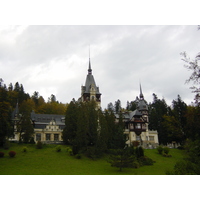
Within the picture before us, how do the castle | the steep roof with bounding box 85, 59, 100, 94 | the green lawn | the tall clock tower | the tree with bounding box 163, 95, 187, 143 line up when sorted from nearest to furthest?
the green lawn → the castle → the tree with bounding box 163, 95, 187, 143 → the tall clock tower → the steep roof with bounding box 85, 59, 100, 94

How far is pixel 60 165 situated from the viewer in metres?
30.0

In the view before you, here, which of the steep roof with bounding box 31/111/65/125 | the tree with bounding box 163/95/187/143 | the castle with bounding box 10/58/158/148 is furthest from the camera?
the tree with bounding box 163/95/187/143

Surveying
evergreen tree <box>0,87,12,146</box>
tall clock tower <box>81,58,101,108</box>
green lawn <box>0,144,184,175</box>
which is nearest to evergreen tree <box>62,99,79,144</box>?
green lawn <box>0,144,184,175</box>

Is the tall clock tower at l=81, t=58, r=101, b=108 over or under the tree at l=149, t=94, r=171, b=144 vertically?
over

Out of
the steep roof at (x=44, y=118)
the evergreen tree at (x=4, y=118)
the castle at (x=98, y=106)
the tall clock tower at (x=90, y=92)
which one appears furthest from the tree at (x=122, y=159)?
the tall clock tower at (x=90, y=92)

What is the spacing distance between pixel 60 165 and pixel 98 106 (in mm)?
38599

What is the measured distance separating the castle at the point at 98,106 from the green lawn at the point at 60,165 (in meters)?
13.9

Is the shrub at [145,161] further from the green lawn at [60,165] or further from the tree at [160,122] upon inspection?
the tree at [160,122]

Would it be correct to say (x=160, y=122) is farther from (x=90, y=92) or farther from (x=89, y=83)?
(x=89, y=83)

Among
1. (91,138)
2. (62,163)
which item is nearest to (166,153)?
(91,138)

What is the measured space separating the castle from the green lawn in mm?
13901

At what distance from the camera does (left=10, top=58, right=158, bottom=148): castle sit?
186 feet

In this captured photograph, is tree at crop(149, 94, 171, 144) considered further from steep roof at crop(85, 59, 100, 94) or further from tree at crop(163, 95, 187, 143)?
steep roof at crop(85, 59, 100, 94)

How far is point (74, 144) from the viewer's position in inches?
1551
